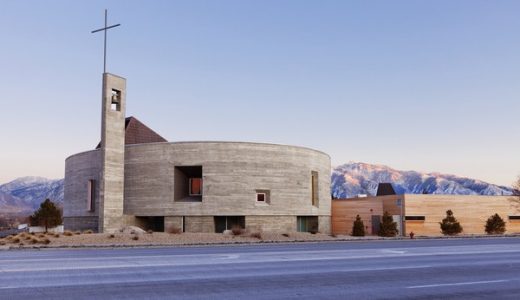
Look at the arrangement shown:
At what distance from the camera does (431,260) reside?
67.3 ft

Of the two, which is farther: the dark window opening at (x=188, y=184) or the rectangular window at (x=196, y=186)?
the rectangular window at (x=196, y=186)

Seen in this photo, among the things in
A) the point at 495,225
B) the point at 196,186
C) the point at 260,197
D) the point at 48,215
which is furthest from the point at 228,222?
the point at 495,225

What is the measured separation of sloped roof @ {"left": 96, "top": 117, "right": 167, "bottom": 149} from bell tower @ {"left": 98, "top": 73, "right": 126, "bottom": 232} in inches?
346

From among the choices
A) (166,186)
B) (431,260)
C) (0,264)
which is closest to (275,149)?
(166,186)

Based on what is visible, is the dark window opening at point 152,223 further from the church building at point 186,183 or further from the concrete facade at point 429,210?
the concrete facade at point 429,210

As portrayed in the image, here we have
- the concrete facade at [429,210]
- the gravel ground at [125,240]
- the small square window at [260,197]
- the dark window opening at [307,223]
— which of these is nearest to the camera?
the gravel ground at [125,240]

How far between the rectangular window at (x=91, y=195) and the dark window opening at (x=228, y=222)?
38.6 ft

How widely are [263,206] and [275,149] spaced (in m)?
5.50

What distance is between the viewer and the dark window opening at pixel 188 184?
155 feet

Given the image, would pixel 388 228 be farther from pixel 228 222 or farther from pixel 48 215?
pixel 48 215

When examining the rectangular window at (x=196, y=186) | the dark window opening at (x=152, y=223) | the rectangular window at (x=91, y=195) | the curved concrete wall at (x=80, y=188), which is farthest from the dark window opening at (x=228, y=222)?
the rectangular window at (x=91, y=195)

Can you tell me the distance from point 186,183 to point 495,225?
33.6 m

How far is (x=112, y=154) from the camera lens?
145ft

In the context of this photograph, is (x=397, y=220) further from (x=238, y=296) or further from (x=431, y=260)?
(x=238, y=296)
